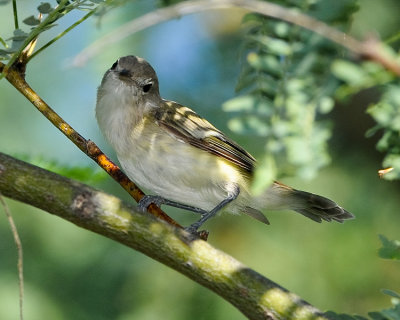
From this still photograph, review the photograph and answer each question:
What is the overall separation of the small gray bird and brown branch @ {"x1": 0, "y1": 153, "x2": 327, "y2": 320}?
5.10ft

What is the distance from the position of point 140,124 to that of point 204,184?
0.47 metres

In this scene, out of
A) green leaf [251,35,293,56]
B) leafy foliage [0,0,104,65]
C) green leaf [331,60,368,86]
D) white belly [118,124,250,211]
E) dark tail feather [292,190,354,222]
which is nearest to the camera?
green leaf [331,60,368,86]

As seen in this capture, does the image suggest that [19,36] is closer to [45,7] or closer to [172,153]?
[45,7]

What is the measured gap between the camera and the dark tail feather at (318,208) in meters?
3.58

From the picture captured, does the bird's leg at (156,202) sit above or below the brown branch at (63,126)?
above

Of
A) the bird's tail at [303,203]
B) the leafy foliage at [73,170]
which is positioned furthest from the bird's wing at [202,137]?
the leafy foliage at [73,170]

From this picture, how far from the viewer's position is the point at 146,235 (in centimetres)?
178

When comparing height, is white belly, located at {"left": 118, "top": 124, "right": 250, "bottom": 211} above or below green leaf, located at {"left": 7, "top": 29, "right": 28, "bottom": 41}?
above

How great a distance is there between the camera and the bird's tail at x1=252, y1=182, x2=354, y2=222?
3596mm

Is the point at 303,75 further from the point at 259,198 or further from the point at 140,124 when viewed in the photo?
the point at 259,198

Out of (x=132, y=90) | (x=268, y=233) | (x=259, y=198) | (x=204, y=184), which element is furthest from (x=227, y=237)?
(x=132, y=90)

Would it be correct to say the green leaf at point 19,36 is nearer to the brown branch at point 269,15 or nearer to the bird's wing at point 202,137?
the brown branch at point 269,15

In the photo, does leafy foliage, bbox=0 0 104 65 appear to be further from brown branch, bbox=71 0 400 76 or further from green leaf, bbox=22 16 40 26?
brown branch, bbox=71 0 400 76

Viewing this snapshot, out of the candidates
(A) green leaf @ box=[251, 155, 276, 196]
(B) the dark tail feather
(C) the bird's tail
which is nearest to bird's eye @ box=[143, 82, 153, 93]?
(C) the bird's tail
